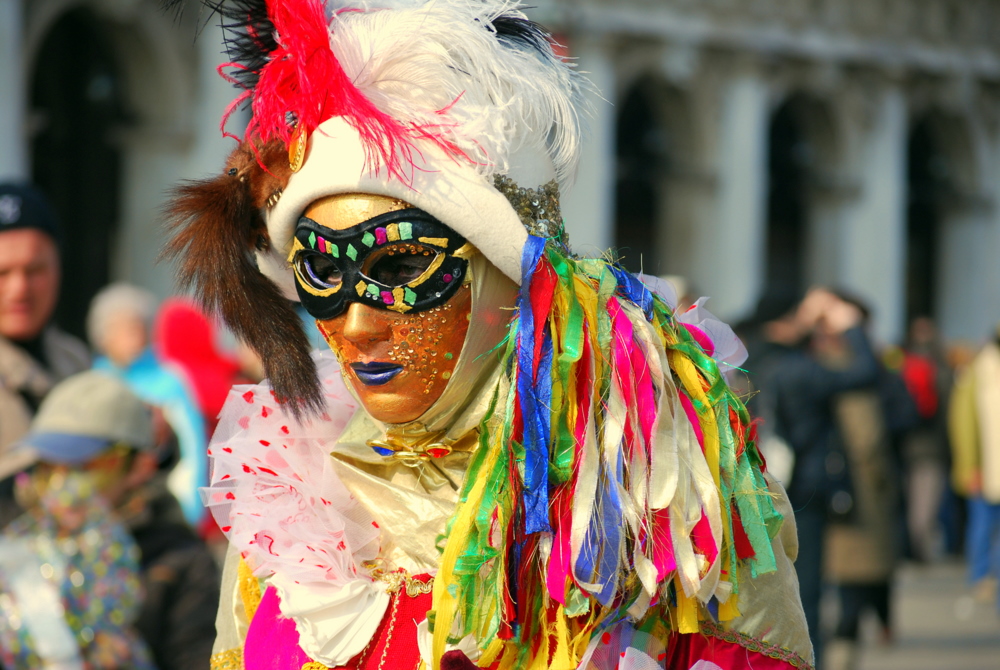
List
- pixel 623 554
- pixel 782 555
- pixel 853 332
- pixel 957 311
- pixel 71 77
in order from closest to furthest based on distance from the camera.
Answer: pixel 623 554, pixel 782 555, pixel 853 332, pixel 71 77, pixel 957 311

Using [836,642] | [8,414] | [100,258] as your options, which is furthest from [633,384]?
[100,258]

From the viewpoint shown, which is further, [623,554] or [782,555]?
[782,555]

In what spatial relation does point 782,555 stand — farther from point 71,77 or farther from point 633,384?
point 71,77

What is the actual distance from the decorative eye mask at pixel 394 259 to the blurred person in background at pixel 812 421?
11.8ft

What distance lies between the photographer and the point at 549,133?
2.03 meters

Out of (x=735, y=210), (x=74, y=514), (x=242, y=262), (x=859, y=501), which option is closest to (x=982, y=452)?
(x=859, y=501)

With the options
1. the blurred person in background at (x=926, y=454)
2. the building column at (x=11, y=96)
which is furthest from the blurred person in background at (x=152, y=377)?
the blurred person in background at (x=926, y=454)

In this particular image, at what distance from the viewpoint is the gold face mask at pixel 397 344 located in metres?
1.94

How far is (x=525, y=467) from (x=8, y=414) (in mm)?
2213

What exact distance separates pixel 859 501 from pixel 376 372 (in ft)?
14.0

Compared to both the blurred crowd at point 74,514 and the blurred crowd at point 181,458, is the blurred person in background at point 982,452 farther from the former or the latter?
the blurred crowd at point 74,514

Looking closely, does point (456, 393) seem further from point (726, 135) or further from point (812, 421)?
point (726, 135)

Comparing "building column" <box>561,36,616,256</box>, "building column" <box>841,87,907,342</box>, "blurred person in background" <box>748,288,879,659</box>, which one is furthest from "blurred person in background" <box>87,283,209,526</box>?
"building column" <box>841,87,907,342</box>

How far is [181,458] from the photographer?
5234 mm
